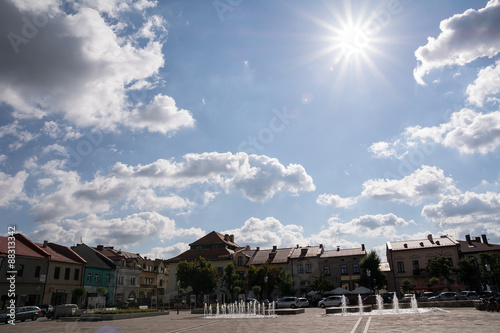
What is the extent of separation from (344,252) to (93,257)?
40910mm

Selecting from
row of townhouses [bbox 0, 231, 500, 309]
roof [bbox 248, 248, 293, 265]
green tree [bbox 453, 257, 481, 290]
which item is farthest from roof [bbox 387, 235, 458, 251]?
roof [bbox 248, 248, 293, 265]

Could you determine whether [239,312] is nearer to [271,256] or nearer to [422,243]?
[271,256]

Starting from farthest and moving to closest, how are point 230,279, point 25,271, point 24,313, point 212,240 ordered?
1. point 212,240
2. point 230,279
3. point 25,271
4. point 24,313

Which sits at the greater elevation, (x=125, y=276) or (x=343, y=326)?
(x=125, y=276)

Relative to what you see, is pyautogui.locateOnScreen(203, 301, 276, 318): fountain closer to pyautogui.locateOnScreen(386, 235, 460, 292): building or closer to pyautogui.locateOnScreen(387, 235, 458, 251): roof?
pyautogui.locateOnScreen(386, 235, 460, 292): building

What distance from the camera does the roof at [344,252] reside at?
57809mm

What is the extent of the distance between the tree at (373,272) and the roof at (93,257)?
3921 centimetres

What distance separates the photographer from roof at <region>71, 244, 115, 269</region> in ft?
172

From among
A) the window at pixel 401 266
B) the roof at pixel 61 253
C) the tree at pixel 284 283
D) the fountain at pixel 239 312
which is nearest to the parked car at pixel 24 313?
the roof at pixel 61 253

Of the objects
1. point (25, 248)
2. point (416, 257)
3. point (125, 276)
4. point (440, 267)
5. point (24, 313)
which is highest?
point (25, 248)

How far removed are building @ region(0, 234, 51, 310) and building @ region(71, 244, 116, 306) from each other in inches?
314

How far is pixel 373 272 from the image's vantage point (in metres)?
52.9

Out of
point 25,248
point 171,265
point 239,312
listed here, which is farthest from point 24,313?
point 171,265

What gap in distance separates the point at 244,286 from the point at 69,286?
87.2ft
